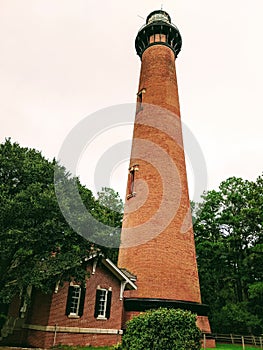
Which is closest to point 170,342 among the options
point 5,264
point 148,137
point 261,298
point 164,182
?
point 5,264

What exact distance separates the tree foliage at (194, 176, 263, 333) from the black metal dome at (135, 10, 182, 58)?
45.1ft

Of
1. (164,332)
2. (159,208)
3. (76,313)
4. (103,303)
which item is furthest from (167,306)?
(164,332)

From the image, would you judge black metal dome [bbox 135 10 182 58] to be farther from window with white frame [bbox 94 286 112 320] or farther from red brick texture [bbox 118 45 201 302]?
window with white frame [bbox 94 286 112 320]

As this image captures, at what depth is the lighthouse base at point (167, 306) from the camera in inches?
591

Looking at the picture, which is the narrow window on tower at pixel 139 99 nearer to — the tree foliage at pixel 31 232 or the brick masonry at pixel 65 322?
the tree foliage at pixel 31 232

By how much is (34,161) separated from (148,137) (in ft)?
27.3

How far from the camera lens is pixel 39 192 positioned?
11.5 m

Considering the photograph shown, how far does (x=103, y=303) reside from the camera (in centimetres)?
1548

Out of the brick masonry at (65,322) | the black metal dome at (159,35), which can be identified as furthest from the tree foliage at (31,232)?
the black metal dome at (159,35)

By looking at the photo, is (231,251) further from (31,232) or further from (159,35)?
(31,232)

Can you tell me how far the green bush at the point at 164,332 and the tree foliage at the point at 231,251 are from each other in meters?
18.9

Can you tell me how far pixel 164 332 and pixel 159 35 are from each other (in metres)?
20.2

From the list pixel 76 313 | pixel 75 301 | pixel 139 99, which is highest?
pixel 139 99

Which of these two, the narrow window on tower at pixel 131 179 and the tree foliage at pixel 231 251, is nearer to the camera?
the narrow window on tower at pixel 131 179
